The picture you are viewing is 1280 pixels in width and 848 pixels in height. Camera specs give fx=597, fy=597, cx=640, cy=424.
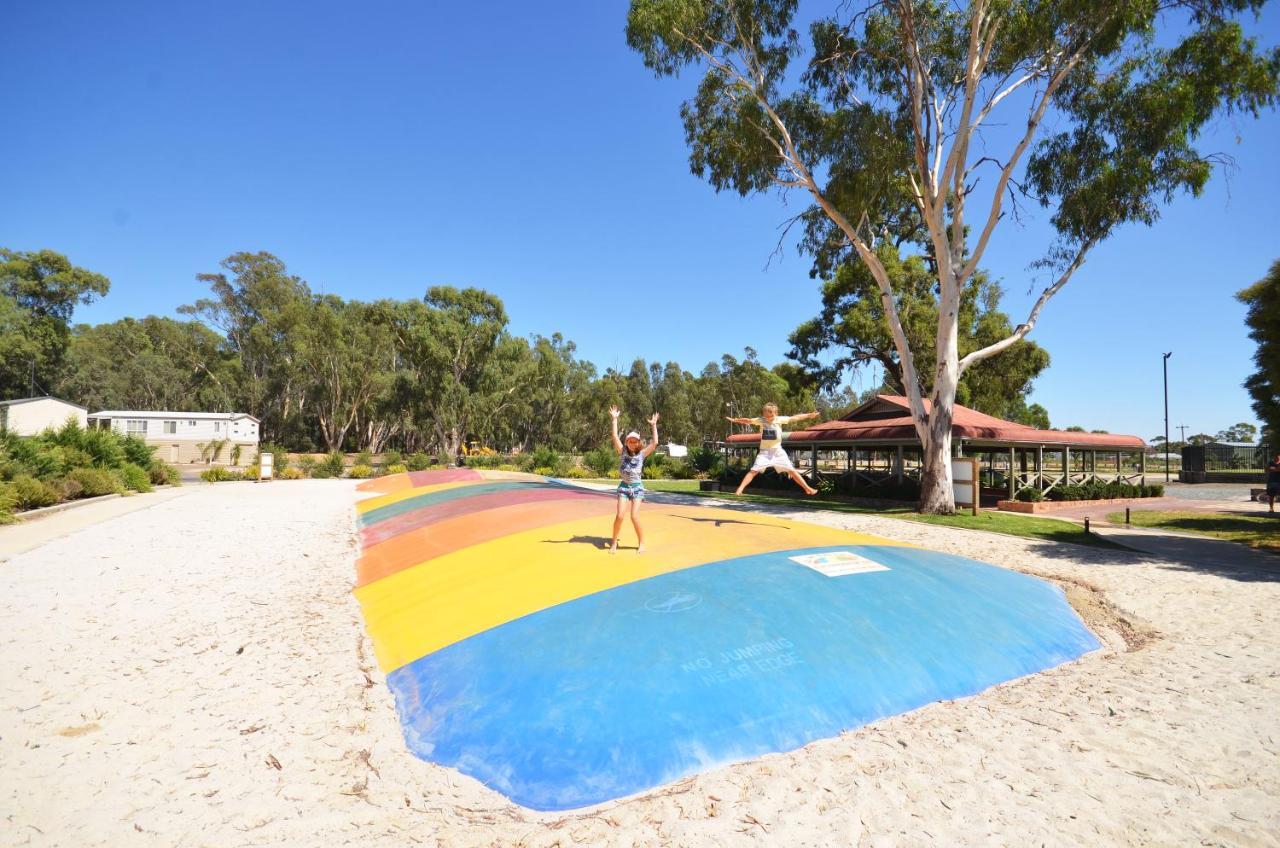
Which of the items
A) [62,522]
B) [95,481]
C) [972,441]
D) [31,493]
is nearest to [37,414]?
[95,481]

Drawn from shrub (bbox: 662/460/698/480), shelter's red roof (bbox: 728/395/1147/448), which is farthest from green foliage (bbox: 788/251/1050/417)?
shrub (bbox: 662/460/698/480)

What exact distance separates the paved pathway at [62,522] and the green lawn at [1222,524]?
79.6 ft

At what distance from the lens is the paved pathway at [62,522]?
434 inches

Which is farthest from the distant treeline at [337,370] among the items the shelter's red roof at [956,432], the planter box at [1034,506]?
the planter box at [1034,506]

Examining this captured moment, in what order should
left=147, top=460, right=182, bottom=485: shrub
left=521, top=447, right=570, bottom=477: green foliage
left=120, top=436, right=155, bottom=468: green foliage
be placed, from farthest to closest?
1. left=521, top=447, right=570, bottom=477: green foliage
2. left=147, top=460, right=182, bottom=485: shrub
3. left=120, top=436, right=155, bottom=468: green foliage

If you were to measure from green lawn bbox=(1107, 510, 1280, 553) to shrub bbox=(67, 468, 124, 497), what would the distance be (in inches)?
1200

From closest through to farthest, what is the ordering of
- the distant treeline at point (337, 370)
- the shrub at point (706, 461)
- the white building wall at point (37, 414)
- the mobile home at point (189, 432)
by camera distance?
1. the shrub at point (706, 461)
2. the white building wall at point (37, 414)
3. the mobile home at point (189, 432)
4. the distant treeline at point (337, 370)

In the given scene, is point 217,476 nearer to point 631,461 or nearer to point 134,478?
point 134,478

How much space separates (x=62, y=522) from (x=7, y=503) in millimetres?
1227

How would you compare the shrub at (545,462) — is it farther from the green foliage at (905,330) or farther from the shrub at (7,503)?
the shrub at (7,503)

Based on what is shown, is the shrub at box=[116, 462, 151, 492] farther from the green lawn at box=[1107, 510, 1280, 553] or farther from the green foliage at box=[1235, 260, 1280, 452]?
the green foliage at box=[1235, 260, 1280, 452]

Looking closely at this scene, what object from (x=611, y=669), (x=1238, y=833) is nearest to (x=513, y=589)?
(x=611, y=669)

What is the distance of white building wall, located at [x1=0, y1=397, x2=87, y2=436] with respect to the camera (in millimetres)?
37156

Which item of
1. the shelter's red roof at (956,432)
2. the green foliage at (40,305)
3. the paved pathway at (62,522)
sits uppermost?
the green foliage at (40,305)
